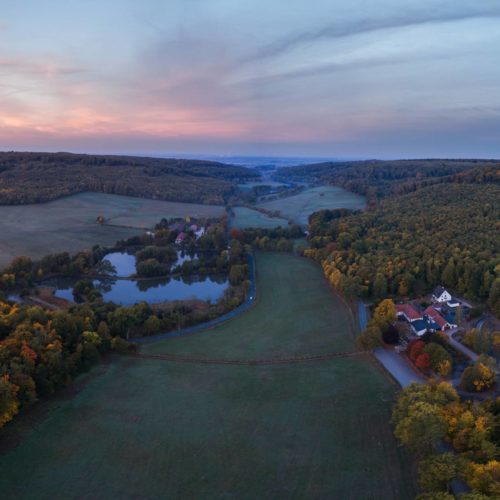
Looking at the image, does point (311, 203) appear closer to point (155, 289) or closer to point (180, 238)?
point (180, 238)

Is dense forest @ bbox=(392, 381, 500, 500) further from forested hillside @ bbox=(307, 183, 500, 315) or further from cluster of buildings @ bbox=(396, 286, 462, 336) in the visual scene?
forested hillside @ bbox=(307, 183, 500, 315)

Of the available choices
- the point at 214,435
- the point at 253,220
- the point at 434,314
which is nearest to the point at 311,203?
the point at 253,220

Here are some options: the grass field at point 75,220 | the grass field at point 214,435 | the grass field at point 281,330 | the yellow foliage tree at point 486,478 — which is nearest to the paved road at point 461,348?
the grass field at point 214,435

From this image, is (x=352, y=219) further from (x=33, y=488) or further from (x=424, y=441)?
(x=33, y=488)

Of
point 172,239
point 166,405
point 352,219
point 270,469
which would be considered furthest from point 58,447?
point 352,219

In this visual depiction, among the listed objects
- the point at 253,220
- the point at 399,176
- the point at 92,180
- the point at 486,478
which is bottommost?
the point at 486,478

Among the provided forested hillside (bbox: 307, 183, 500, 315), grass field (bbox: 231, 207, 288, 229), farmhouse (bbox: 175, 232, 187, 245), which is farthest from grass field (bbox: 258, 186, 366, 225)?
farmhouse (bbox: 175, 232, 187, 245)
